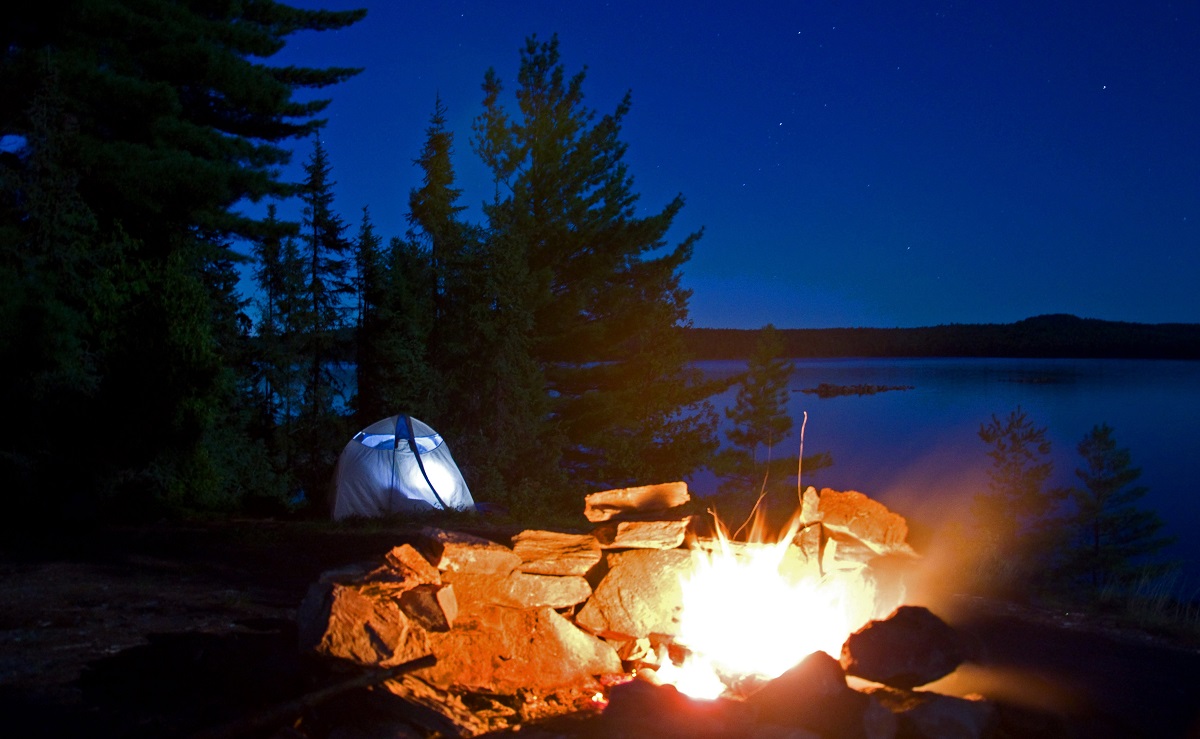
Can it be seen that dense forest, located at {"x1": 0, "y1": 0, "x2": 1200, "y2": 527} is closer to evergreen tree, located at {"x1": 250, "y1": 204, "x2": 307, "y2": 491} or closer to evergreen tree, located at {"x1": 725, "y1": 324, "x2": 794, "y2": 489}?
evergreen tree, located at {"x1": 250, "y1": 204, "x2": 307, "y2": 491}

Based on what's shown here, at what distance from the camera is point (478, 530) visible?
893 centimetres

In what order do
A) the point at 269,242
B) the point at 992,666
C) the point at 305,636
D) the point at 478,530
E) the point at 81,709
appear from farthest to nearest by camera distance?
the point at 269,242
the point at 478,530
the point at 992,666
the point at 305,636
the point at 81,709

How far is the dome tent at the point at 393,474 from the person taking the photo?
11844 mm

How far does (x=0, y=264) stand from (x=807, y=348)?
192 ft

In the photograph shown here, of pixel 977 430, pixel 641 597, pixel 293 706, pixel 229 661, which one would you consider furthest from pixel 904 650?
pixel 977 430

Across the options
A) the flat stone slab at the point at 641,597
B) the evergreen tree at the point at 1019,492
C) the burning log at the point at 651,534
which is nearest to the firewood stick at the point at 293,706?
the flat stone slab at the point at 641,597

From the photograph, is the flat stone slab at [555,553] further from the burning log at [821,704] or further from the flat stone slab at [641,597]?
the burning log at [821,704]

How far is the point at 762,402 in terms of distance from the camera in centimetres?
3572

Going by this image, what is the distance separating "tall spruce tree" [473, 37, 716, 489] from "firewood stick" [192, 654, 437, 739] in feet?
52.1

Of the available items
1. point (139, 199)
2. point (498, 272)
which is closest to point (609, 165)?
point (498, 272)

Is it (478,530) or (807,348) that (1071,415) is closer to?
(807,348)

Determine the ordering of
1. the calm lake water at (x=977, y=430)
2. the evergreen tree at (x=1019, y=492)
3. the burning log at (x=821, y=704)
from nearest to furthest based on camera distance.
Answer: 1. the burning log at (x=821, y=704)
2. the evergreen tree at (x=1019, y=492)
3. the calm lake water at (x=977, y=430)

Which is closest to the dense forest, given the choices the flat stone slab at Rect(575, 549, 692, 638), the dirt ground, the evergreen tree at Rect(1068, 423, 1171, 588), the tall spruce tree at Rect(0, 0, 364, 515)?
the tall spruce tree at Rect(0, 0, 364, 515)

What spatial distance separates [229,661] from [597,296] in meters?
17.1
